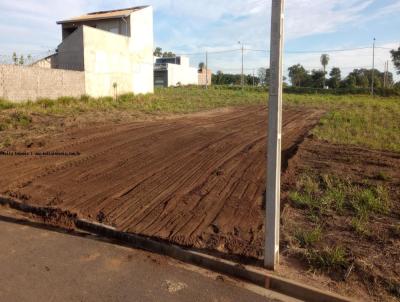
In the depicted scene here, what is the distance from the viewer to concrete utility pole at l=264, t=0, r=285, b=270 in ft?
12.0

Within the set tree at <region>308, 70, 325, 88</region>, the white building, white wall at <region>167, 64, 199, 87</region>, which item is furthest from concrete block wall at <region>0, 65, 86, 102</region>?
tree at <region>308, 70, 325, 88</region>

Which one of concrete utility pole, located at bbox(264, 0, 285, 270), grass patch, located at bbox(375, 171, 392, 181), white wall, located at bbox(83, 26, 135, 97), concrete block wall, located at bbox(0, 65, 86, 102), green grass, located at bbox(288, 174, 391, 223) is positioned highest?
white wall, located at bbox(83, 26, 135, 97)

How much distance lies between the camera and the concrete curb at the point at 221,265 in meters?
3.58

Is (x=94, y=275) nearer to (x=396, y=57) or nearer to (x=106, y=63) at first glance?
(x=106, y=63)

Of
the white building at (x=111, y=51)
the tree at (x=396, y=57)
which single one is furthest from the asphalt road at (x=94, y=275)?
the tree at (x=396, y=57)

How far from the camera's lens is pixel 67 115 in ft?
56.5

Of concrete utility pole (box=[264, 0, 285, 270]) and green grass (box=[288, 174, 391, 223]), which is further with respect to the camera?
green grass (box=[288, 174, 391, 223])

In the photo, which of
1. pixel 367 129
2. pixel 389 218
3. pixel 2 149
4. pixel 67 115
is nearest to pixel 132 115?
pixel 67 115

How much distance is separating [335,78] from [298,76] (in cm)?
785

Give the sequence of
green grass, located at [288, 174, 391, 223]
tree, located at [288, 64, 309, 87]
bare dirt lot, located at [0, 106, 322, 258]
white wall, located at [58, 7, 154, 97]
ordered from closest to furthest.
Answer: bare dirt lot, located at [0, 106, 322, 258] < green grass, located at [288, 174, 391, 223] < white wall, located at [58, 7, 154, 97] < tree, located at [288, 64, 309, 87]

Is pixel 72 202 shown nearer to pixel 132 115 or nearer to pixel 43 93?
pixel 132 115

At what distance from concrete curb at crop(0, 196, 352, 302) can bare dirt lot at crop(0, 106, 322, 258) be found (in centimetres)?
17

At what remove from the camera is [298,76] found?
7144 centimetres

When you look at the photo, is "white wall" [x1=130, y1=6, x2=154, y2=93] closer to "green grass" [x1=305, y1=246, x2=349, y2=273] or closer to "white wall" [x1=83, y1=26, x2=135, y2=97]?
"white wall" [x1=83, y1=26, x2=135, y2=97]
